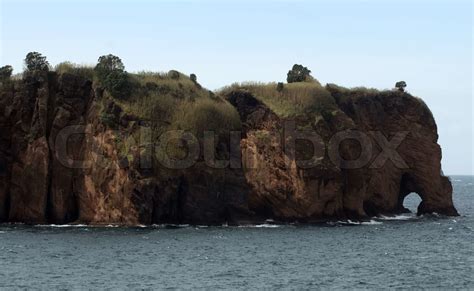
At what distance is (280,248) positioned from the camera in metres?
72.2

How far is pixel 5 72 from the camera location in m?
96.6

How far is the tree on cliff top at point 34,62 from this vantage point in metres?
94.9

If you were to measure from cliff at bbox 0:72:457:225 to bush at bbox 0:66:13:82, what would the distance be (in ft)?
3.47

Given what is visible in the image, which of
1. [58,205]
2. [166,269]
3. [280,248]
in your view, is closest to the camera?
[166,269]

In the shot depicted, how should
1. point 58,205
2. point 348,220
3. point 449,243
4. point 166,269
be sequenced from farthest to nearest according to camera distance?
point 348,220
point 58,205
point 449,243
point 166,269

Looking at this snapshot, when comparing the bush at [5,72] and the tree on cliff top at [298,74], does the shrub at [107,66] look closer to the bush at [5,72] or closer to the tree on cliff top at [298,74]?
the bush at [5,72]

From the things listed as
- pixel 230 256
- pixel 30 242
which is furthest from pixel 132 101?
pixel 230 256

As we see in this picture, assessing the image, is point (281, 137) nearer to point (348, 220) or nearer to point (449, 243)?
point (348, 220)

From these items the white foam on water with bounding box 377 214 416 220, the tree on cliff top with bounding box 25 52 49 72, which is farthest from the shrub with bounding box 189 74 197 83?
the white foam on water with bounding box 377 214 416 220

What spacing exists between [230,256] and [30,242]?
20.1 meters

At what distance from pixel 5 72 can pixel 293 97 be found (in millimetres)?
36135

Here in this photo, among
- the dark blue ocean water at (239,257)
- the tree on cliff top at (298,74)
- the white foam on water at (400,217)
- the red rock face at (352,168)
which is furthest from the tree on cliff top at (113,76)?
the white foam on water at (400,217)

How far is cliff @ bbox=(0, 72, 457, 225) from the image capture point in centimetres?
8919

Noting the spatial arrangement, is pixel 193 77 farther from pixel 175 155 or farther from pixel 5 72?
pixel 5 72
